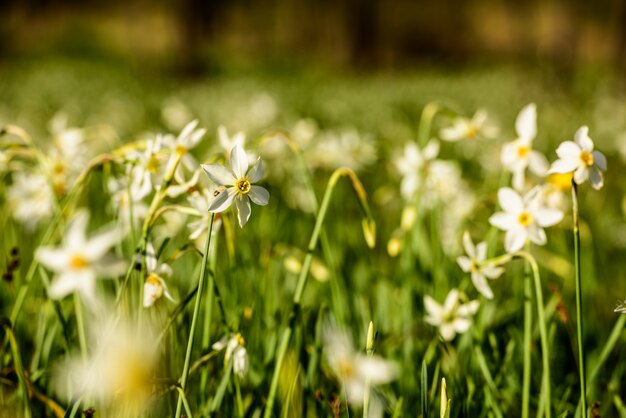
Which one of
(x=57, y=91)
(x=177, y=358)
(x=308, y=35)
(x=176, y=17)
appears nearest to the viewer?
(x=177, y=358)

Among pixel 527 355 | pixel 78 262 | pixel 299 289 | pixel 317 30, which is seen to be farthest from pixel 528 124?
pixel 317 30

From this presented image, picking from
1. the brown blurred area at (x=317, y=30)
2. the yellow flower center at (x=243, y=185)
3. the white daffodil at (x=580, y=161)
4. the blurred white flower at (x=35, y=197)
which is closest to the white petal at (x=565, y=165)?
the white daffodil at (x=580, y=161)

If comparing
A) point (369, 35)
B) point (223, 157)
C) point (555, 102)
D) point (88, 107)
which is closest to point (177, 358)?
point (223, 157)

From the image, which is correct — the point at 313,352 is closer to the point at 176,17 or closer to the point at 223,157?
the point at 223,157

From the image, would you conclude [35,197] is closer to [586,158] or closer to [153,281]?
[153,281]

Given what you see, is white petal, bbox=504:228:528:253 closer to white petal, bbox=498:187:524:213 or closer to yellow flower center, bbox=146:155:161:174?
white petal, bbox=498:187:524:213

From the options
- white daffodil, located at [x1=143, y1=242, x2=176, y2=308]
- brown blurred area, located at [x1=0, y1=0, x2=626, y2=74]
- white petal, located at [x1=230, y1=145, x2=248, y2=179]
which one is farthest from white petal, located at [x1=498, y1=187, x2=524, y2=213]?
brown blurred area, located at [x1=0, y1=0, x2=626, y2=74]

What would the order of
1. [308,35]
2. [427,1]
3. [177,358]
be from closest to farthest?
[177,358]
[308,35]
[427,1]
